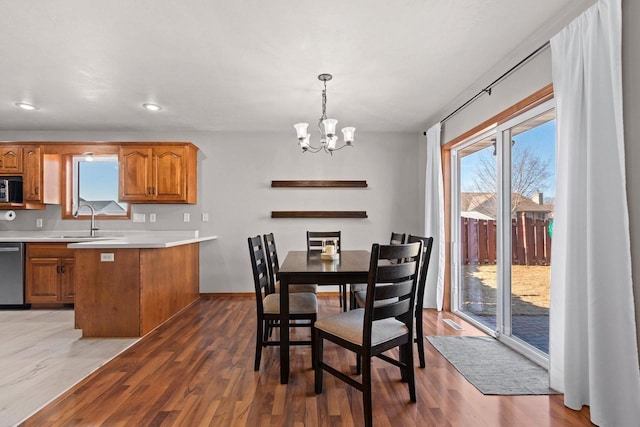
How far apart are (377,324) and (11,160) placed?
16.8ft

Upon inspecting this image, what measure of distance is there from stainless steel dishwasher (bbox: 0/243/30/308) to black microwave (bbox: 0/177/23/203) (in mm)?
671

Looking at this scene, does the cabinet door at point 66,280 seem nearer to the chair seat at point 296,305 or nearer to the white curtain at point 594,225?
the chair seat at point 296,305

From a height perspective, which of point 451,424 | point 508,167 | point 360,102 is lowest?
point 451,424

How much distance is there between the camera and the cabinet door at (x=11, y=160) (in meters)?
4.36

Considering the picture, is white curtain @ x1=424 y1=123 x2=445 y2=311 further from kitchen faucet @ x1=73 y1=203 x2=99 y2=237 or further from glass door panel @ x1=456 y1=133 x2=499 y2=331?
kitchen faucet @ x1=73 y1=203 x2=99 y2=237

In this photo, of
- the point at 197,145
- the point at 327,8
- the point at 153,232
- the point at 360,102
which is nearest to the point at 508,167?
the point at 360,102

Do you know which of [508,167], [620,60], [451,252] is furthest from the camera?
[451,252]

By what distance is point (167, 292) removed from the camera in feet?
11.9

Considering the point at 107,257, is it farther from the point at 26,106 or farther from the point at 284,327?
the point at 26,106

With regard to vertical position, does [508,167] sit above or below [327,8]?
below

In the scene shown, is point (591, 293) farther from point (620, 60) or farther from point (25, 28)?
point (25, 28)

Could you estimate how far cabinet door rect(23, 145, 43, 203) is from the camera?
436cm

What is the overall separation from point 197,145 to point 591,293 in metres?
4.61

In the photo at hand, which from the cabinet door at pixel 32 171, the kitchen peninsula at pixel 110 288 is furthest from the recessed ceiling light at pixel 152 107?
the cabinet door at pixel 32 171
